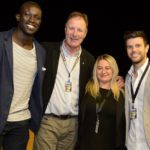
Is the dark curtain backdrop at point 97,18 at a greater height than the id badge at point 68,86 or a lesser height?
greater

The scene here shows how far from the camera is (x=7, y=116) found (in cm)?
209

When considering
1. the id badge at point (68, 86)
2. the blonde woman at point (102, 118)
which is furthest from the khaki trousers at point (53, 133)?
the id badge at point (68, 86)

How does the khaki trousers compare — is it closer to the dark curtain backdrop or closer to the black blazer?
the black blazer

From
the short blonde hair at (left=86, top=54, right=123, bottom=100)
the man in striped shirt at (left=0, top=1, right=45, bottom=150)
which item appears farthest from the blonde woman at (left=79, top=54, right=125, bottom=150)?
the man in striped shirt at (left=0, top=1, right=45, bottom=150)

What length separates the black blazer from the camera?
2.57 metres

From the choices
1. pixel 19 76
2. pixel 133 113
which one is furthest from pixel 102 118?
pixel 19 76

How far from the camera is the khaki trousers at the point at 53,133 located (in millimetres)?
2586

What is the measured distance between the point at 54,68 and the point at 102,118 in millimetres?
863

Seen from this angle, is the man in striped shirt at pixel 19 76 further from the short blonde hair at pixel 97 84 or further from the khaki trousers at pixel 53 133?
the short blonde hair at pixel 97 84

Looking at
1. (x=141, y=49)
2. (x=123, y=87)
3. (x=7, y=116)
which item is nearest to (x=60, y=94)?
(x=7, y=116)

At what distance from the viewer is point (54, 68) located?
2.61 meters

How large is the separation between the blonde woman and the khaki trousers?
0.59 ft

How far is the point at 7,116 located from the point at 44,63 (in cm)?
79

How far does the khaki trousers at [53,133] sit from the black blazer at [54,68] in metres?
0.21
